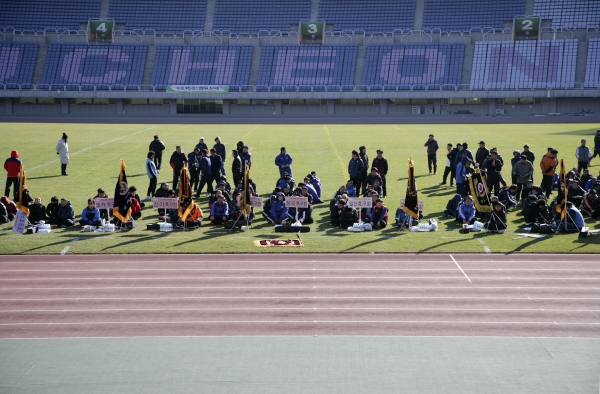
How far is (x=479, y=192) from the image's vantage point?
20.4 meters

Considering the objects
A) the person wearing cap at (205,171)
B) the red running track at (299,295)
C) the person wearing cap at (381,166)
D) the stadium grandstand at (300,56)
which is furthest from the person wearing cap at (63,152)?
the stadium grandstand at (300,56)

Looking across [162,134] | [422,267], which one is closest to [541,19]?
[162,134]

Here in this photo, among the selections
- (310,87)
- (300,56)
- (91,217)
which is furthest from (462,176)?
(300,56)

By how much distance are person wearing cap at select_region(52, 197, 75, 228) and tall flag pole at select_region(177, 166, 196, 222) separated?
10.4 feet

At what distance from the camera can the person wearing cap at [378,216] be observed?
2020cm

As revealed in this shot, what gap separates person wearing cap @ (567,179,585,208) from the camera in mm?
21609

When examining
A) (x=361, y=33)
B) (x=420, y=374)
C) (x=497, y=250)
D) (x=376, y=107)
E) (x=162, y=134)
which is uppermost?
(x=361, y=33)

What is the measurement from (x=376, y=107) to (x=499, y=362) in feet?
186

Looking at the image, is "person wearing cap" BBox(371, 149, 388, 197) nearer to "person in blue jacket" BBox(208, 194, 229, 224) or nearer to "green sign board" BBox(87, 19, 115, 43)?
"person in blue jacket" BBox(208, 194, 229, 224)

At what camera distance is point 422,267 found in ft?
54.6

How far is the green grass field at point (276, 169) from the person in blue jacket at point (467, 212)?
456 millimetres

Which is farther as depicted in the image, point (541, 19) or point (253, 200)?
point (541, 19)

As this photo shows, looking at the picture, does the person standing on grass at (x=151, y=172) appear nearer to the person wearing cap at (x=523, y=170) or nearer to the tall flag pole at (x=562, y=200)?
the person wearing cap at (x=523, y=170)

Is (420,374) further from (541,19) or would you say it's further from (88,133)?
(541,19)
